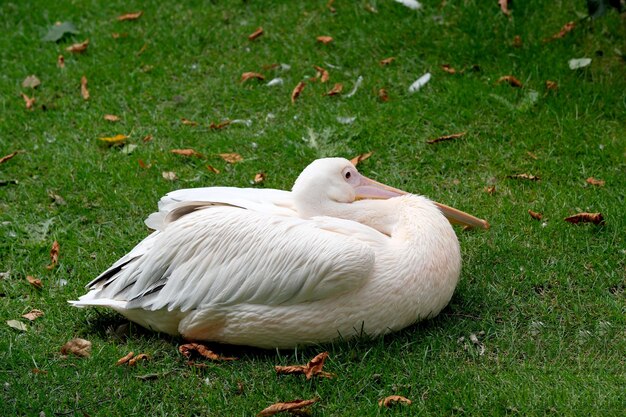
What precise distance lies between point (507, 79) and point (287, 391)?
336 centimetres

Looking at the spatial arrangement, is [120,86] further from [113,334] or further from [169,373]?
[169,373]

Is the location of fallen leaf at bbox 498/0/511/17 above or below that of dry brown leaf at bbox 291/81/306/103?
above

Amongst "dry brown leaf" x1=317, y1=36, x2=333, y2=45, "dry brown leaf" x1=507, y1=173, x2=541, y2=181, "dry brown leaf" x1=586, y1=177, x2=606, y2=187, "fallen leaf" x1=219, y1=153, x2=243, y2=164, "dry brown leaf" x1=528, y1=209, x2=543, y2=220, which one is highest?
"dry brown leaf" x1=317, y1=36, x2=333, y2=45

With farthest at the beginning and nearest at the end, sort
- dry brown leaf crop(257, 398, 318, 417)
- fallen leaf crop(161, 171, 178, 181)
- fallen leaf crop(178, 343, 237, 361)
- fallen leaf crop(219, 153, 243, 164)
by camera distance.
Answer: fallen leaf crop(219, 153, 243, 164) → fallen leaf crop(161, 171, 178, 181) → fallen leaf crop(178, 343, 237, 361) → dry brown leaf crop(257, 398, 318, 417)

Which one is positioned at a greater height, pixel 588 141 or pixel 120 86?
pixel 120 86

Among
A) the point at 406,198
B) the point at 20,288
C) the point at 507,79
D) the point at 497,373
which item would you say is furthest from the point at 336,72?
the point at 497,373

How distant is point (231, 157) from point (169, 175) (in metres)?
0.42

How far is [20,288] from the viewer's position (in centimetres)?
485

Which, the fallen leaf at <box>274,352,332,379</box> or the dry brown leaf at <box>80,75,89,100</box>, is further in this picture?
the dry brown leaf at <box>80,75,89,100</box>

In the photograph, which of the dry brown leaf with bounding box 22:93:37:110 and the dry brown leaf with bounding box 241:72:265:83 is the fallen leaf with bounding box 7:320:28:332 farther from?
the dry brown leaf with bounding box 241:72:265:83

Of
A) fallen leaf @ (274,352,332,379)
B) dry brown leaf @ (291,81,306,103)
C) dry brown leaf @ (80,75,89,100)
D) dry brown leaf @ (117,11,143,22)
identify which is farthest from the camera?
dry brown leaf @ (117,11,143,22)

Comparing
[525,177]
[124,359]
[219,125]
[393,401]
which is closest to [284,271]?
[393,401]

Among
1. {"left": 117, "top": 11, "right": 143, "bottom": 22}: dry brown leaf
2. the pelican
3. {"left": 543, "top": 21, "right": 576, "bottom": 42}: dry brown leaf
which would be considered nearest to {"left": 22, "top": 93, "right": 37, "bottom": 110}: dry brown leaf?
{"left": 117, "top": 11, "right": 143, "bottom": 22}: dry brown leaf

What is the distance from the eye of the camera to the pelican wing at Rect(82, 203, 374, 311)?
3930 mm
